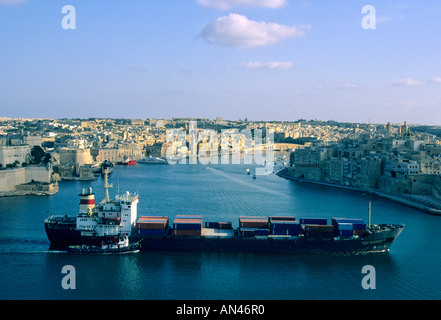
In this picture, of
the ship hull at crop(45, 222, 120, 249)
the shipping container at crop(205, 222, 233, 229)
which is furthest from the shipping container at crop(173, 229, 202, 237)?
the ship hull at crop(45, 222, 120, 249)

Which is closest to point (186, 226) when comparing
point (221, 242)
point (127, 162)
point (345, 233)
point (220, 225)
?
point (221, 242)

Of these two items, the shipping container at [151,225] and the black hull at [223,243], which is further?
the shipping container at [151,225]

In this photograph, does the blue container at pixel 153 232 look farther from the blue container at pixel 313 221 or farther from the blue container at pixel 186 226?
the blue container at pixel 313 221

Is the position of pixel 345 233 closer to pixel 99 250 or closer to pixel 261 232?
pixel 261 232
